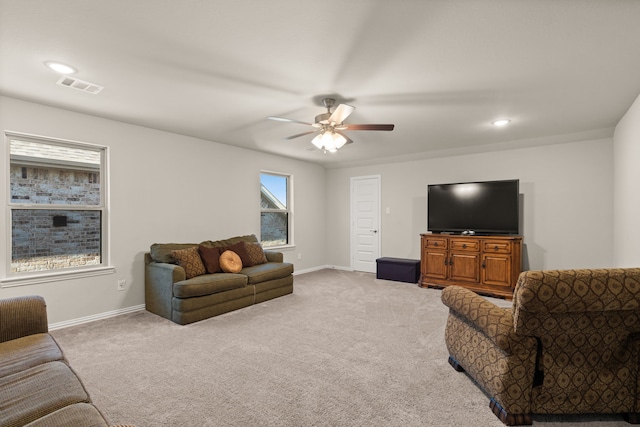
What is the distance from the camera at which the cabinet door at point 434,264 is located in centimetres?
524

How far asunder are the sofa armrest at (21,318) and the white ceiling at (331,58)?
178cm

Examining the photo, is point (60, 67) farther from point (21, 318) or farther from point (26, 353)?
point (26, 353)

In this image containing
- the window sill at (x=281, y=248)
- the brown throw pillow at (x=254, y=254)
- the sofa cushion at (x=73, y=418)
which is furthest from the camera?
the window sill at (x=281, y=248)

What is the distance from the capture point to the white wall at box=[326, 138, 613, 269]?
4.62 m

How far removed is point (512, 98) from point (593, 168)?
8.66ft

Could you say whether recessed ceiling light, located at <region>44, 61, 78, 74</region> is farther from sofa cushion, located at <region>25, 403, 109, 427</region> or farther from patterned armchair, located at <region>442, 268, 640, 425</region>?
patterned armchair, located at <region>442, 268, 640, 425</region>

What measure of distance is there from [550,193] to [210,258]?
5.33 meters

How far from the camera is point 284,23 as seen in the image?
196 centimetres

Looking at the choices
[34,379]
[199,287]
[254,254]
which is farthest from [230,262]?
[34,379]

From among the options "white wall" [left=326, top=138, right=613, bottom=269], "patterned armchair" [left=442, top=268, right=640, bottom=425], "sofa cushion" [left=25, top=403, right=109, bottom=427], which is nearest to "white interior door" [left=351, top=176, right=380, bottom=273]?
"white wall" [left=326, top=138, right=613, bottom=269]

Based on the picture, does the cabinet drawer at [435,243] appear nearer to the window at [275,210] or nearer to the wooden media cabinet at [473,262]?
the wooden media cabinet at [473,262]

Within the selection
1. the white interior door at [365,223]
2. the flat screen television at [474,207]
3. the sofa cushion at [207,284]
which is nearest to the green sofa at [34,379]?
the sofa cushion at [207,284]

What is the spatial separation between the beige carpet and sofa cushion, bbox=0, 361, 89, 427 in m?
0.59

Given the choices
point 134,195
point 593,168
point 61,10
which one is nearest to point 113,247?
point 134,195
